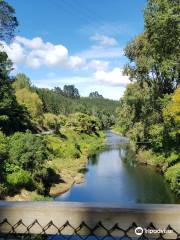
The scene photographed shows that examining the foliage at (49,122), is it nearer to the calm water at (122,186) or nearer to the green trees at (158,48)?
the calm water at (122,186)

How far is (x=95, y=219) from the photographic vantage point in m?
3.68

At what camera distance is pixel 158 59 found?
42156 millimetres

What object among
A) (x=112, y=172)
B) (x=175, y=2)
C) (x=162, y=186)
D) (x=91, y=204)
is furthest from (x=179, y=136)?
(x=91, y=204)

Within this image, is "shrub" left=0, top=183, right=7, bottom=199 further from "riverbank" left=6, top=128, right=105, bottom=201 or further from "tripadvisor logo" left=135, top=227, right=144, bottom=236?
"tripadvisor logo" left=135, top=227, right=144, bottom=236

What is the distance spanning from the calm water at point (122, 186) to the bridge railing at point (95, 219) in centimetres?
3269

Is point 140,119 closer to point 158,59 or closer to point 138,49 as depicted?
point 138,49

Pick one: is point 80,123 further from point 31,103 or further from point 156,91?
point 156,91

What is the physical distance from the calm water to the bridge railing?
32690 mm

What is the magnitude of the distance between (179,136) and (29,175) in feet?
56.7

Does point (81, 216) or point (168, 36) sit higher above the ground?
point (168, 36)

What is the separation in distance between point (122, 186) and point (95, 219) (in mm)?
40024

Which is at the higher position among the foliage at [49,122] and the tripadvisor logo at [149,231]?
the foliage at [49,122]

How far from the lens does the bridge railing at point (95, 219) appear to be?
3607 mm

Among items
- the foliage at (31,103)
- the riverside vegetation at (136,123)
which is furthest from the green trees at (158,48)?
the foliage at (31,103)
